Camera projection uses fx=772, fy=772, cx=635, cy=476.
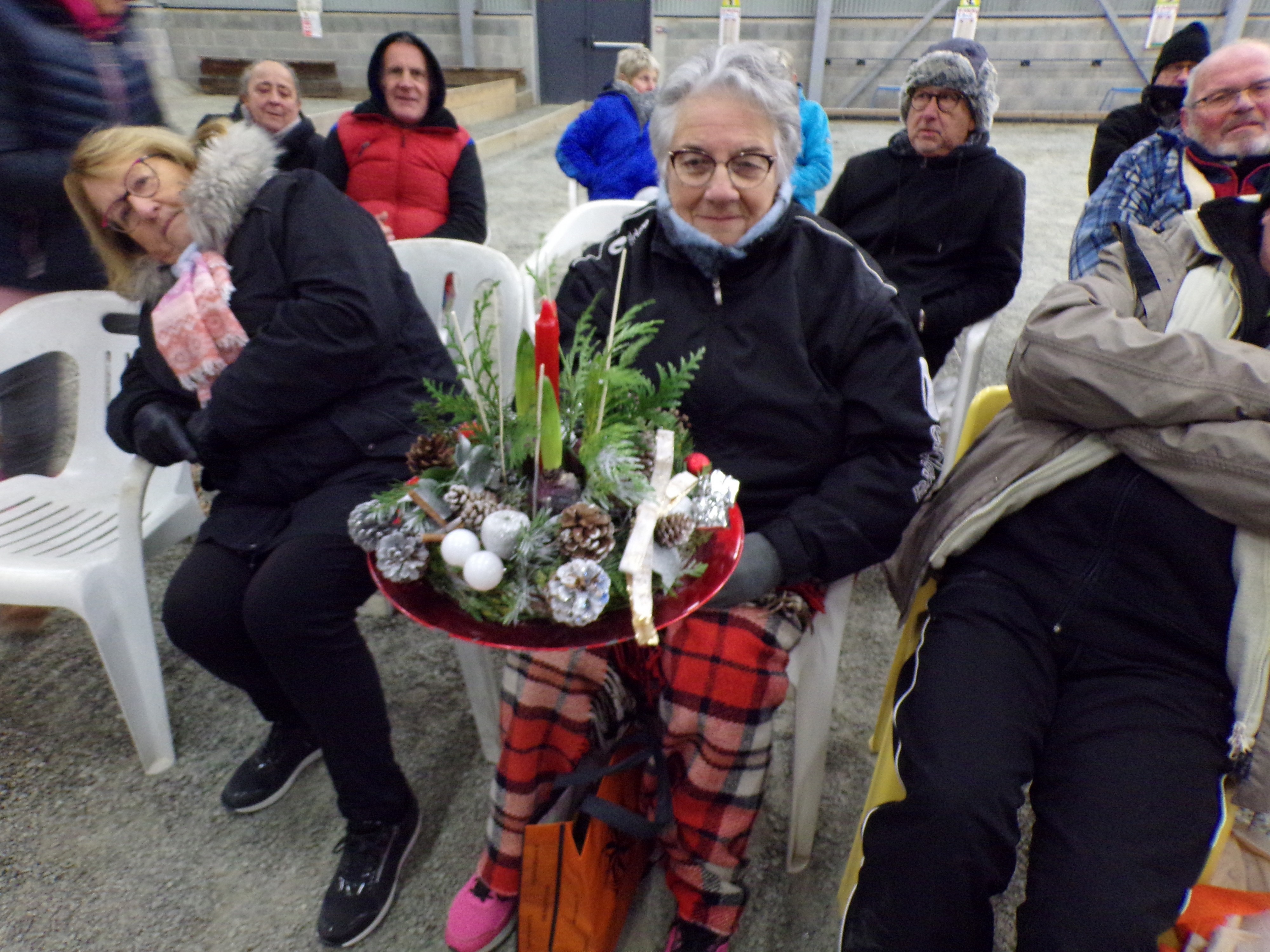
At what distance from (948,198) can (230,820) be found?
8.38 ft

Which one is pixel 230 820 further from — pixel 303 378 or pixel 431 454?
pixel 431 454

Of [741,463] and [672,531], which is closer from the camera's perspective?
[672,531]

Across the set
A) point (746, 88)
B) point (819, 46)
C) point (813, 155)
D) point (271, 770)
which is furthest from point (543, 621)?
point (819, 46)

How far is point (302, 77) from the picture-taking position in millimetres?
11344

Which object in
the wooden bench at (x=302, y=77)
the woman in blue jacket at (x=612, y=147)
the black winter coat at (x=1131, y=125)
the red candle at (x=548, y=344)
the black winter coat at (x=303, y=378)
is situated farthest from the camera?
the wooden bench at (x=302, y=77)

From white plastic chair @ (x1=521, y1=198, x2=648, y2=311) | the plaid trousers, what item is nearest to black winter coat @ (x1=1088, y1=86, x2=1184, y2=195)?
white plastic chair @ (x1=521, y1=198, x2=648, y2=311)

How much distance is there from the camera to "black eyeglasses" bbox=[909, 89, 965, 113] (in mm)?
2312

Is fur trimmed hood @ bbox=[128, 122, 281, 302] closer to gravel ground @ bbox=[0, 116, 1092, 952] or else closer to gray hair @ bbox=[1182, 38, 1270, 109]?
gravel ground @ bbox=[0, 116, 1092, 952]

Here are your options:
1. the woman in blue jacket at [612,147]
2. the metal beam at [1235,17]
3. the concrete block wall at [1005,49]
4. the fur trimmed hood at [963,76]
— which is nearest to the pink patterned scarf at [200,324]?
the fur trimmed hood at [963,76]

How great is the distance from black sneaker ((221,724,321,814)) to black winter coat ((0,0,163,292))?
48.4 inches

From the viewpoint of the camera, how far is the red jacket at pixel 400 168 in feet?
9.69

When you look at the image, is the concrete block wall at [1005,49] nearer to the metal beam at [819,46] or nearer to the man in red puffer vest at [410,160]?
the metal beam at [819,46]

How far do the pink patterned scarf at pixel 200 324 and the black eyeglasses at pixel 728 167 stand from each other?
0.90 meters

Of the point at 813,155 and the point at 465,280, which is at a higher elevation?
the point at 813,155
